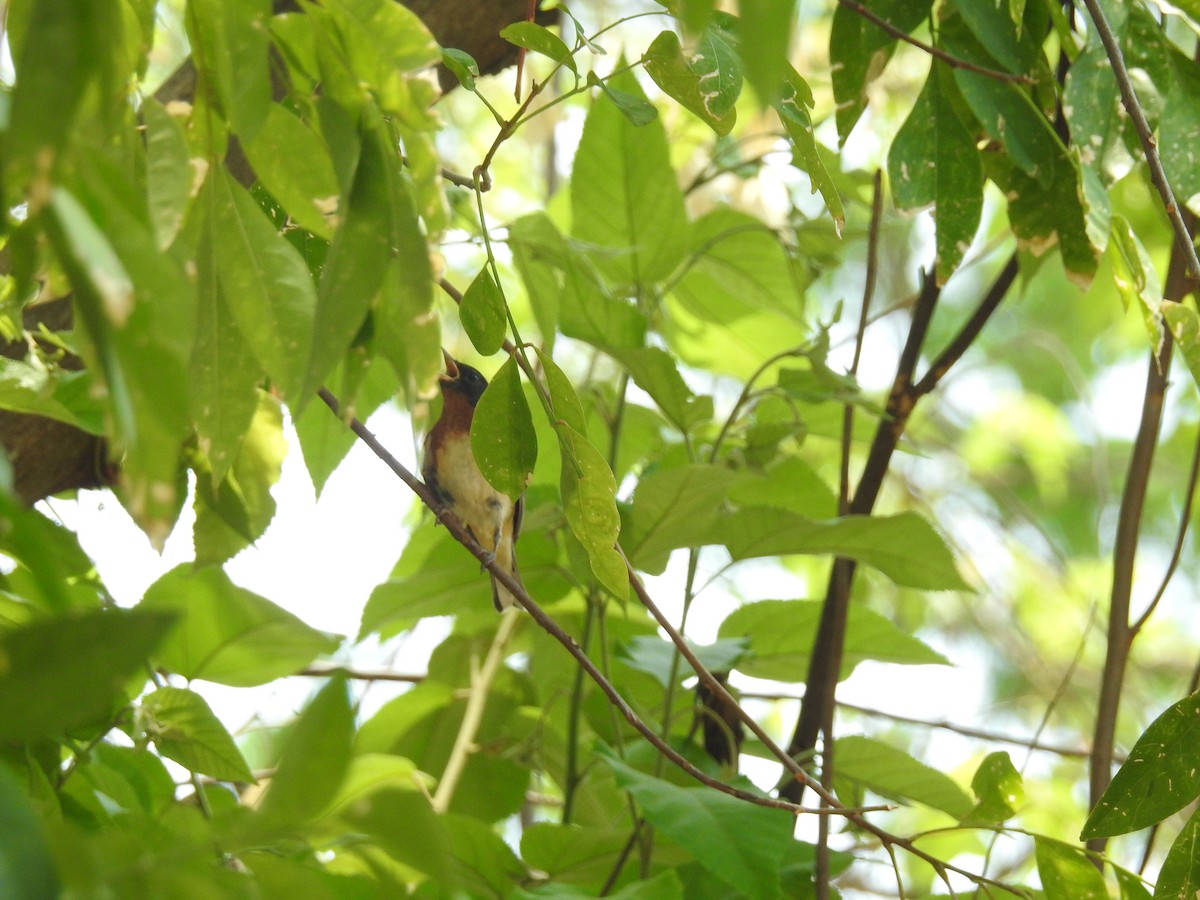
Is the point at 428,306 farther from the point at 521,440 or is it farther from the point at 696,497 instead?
the point at 696,497

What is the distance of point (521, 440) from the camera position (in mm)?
977

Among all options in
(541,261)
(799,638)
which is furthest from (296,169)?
(799,638)

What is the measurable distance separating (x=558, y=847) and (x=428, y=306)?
0.91 meters

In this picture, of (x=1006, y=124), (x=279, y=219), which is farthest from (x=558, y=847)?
(x=1006, y=124)

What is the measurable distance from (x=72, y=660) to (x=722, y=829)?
0.82 meters

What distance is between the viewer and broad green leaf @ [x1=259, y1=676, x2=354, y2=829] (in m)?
0.52

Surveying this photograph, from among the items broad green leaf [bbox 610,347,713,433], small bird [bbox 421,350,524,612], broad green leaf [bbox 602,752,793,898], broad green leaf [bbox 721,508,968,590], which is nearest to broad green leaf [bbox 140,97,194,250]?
broad green leaf [bbox 602,752,793,898]

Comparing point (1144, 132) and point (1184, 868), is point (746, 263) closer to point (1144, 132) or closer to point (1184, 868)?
point (1144, 132)

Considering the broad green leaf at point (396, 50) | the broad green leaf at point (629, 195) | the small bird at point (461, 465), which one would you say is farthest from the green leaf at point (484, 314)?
the small bird at point (461, 465)

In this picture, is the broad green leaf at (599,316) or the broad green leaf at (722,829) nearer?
the broad green leaf at (722,829)

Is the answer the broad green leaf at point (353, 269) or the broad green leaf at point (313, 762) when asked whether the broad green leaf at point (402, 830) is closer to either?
the broad green leaf at point (313, 762)

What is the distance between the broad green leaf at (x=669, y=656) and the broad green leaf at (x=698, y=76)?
71 cm

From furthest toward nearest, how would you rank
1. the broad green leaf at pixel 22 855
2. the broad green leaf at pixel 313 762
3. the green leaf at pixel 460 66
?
the green leaf at pixel 460 66
the broad green leaf at pixel 313 762
the broad green leaf at pixel 22 855

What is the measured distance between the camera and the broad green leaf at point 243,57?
695mm
